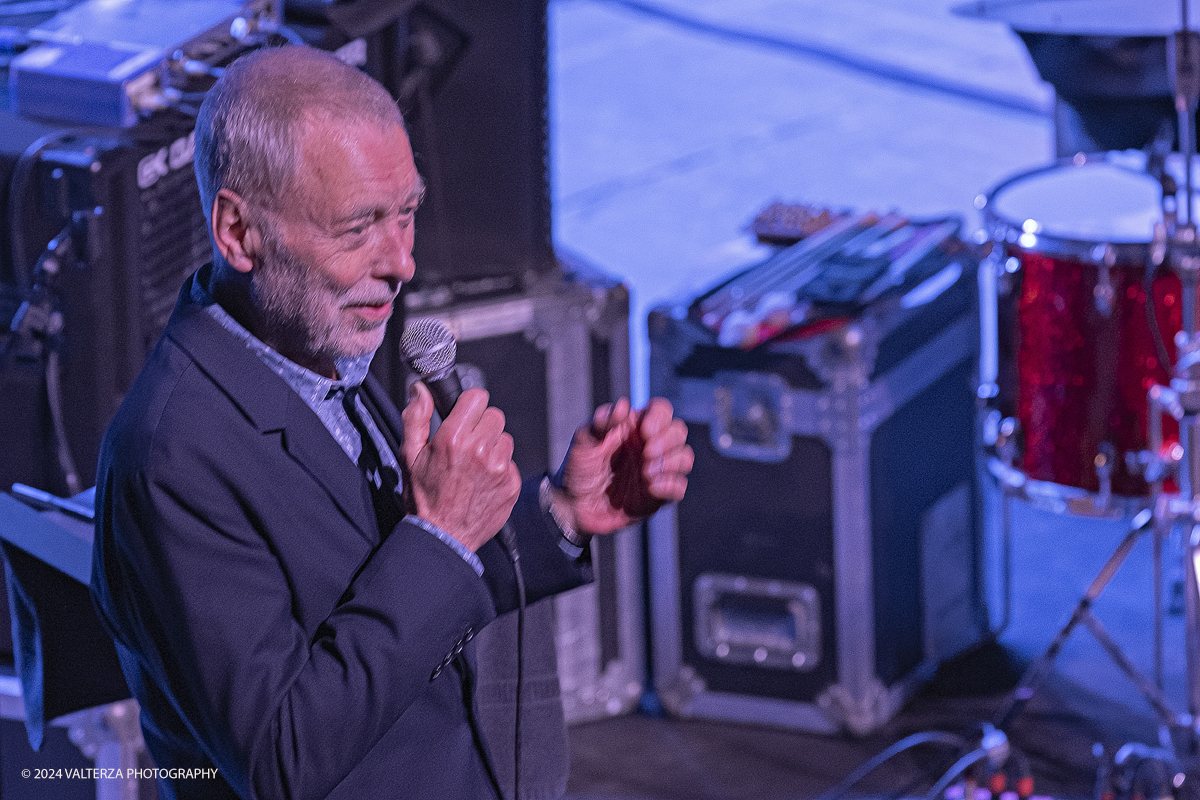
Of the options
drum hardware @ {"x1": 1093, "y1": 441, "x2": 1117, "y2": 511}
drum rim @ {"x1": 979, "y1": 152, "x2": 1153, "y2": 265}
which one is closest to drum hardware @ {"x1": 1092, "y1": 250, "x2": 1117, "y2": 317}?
drum rim @ {"x1": 979, "y1": 152, "x2": 1153, "y2": 265}

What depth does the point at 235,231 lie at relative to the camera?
146 centimetres

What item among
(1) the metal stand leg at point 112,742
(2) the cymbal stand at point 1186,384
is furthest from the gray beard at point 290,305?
(2) the cymbal stand at point 1186,384

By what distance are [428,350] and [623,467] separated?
0.85 ft

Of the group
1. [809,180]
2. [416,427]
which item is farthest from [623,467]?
[809,180]

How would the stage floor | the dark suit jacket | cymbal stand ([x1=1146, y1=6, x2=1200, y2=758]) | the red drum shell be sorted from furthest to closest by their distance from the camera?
the stage floor < the red drum shell < cymbal stand ([x1=1146, y1=6, x2=1200, y2=758]) < the dark suit jacket

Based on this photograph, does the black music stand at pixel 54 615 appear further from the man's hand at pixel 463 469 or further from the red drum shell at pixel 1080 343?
the red drum shell at pixel 1080 343

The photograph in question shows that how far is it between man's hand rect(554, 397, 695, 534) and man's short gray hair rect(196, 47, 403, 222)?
436 mm

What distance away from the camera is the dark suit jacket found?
1.40 metres

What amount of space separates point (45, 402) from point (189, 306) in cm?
87

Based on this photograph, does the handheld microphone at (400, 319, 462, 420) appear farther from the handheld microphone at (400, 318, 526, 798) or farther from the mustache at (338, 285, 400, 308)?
the mustache at (338, 285, 400, 308)

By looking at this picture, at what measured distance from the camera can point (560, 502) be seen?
1.79m

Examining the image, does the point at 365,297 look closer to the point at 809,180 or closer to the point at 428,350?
the point at 428,350

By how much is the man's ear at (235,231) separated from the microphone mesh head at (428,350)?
21cm

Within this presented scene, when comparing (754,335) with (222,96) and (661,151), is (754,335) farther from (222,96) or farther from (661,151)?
(661,151)
